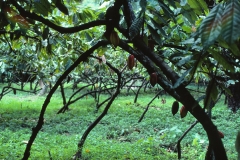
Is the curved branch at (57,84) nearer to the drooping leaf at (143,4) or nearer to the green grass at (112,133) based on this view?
the drooping leaf at (143,4)

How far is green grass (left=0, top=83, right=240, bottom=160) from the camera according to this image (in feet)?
12.5

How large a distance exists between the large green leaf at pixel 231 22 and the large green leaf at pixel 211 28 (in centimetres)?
1

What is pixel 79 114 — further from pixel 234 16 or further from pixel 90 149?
pixel 234 16

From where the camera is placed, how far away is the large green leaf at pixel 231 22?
51 cm

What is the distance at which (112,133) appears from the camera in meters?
5.23

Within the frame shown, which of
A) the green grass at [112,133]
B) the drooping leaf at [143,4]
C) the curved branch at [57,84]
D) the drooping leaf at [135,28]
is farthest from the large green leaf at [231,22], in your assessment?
the green grass at [112,133]

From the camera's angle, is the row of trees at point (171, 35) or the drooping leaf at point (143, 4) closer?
the row of trees at point (171, 35)

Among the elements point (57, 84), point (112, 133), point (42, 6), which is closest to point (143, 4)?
point (42, 6)

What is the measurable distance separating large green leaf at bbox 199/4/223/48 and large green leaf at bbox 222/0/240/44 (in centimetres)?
1

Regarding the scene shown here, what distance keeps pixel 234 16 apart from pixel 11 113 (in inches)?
282

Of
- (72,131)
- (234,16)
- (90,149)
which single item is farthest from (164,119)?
(234,16)

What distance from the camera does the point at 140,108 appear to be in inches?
313

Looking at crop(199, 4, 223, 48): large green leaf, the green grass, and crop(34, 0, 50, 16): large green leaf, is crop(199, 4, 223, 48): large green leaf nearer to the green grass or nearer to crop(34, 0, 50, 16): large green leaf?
crop(34, 0, 50, 16): large green leaf

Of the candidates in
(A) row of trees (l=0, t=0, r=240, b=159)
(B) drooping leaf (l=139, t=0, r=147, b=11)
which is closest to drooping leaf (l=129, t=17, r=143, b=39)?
(A) row of trees (l=0, t=0, r=240, b=159)
